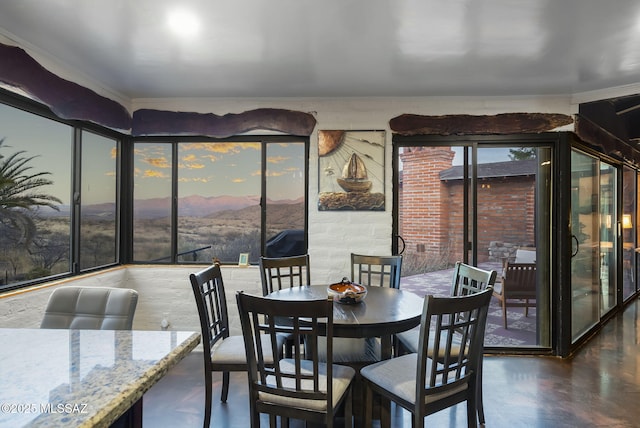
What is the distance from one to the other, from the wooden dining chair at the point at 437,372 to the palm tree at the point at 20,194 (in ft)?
7.99

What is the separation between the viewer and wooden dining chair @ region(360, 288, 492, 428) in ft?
5.67

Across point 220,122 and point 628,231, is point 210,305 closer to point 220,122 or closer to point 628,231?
point 220,122

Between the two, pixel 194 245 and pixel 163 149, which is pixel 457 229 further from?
pixel 163 149

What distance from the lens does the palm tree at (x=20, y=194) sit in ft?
7.83

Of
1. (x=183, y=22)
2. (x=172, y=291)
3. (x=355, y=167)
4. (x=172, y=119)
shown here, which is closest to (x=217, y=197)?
(x=172, y=119)

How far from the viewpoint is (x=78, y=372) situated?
Answer: 905mm

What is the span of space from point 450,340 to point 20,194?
2.82 m

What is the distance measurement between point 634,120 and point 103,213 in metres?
6.42

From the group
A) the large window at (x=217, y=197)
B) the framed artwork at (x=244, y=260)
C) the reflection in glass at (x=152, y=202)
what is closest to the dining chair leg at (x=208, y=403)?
the framed artwork at (x=244, y=260)

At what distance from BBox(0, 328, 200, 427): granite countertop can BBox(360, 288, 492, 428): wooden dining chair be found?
109cm

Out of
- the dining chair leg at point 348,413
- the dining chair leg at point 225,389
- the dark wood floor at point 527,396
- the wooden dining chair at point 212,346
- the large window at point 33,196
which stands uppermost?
the large window at point 33,196

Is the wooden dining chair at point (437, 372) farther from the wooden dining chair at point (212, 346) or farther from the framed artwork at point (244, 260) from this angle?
the framed artwork at point (244, 260)

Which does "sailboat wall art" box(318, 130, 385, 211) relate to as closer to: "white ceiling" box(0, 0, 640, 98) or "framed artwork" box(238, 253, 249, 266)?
"white ceiling" box(0, 0, 640, 98)

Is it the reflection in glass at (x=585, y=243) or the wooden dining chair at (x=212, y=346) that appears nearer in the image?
the wooden dining chair at (x=212, y=346)
